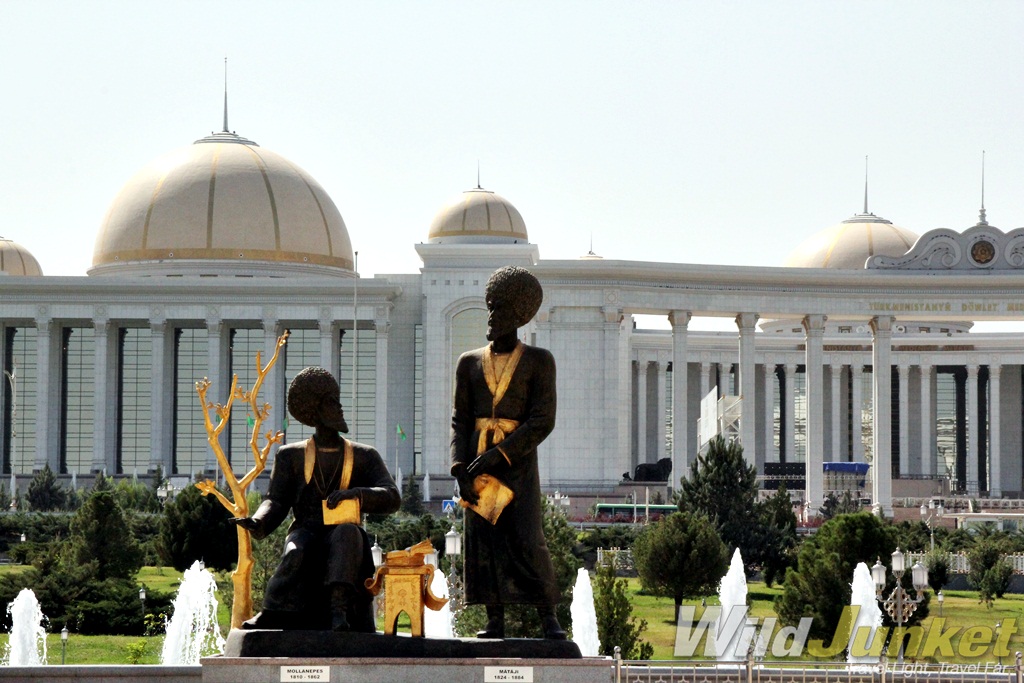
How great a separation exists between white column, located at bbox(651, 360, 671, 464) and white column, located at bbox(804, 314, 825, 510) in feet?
51.3

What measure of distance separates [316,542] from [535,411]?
1873mm

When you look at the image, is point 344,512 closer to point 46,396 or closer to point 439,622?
point 439,622

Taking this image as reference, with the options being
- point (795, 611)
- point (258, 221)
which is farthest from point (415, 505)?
point (795, 611)

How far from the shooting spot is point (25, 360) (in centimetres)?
7238

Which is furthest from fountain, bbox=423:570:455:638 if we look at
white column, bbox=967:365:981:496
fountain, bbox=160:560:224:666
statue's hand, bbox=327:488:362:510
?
white column, bbox=967:365:981:496

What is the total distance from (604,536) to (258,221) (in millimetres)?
31168

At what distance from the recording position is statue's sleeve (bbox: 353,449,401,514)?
1239 centimetres

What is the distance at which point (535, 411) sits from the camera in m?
12.8

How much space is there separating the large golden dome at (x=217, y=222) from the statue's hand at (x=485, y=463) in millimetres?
60908

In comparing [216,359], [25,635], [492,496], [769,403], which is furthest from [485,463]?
[769,403]

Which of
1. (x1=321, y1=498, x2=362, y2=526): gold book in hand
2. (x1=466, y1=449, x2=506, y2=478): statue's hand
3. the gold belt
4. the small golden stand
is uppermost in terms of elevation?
the gold belt

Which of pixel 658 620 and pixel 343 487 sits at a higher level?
pixel 343 487

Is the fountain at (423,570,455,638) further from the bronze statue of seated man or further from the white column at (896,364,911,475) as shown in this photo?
the white column at (896,364,911,475)

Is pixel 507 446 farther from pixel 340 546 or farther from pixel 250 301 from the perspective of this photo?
pixel 250 301
